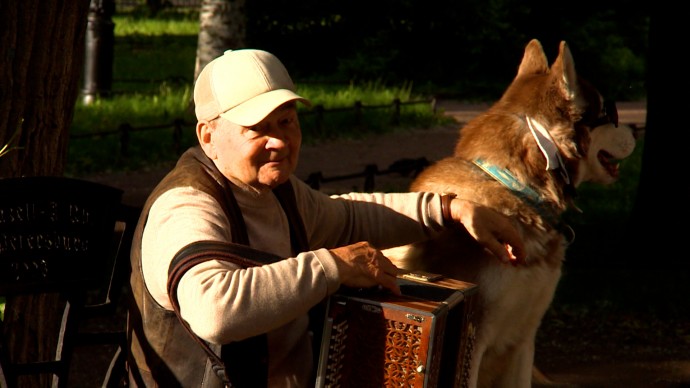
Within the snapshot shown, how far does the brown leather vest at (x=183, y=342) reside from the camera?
3123mm

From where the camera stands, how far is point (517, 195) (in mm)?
4227

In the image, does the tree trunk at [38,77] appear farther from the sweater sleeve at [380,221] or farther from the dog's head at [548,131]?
the dog's head at [548,131]

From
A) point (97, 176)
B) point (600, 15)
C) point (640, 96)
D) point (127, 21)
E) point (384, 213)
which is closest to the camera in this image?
point (384, 213)

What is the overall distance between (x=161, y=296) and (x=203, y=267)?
31 centimetres

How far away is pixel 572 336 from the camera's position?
7.44m

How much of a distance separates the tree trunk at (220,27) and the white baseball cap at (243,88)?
867 centimetres

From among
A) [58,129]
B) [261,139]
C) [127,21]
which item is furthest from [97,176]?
[127,21]

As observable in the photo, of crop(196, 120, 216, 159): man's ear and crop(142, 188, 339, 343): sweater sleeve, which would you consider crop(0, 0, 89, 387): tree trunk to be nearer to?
crop(196, 120, 216, 159): man's ear

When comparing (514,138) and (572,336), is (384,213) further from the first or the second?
(572,336)

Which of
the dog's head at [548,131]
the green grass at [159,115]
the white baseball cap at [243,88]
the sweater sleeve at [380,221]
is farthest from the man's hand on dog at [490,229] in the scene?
the green grass at [159,115]

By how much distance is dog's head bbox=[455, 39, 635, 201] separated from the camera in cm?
426

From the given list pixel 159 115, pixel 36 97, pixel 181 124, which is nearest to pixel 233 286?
pixel 36 97

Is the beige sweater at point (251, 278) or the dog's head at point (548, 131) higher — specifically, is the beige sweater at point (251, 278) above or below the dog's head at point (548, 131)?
below

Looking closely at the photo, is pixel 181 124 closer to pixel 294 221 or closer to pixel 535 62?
pixel 535 62
